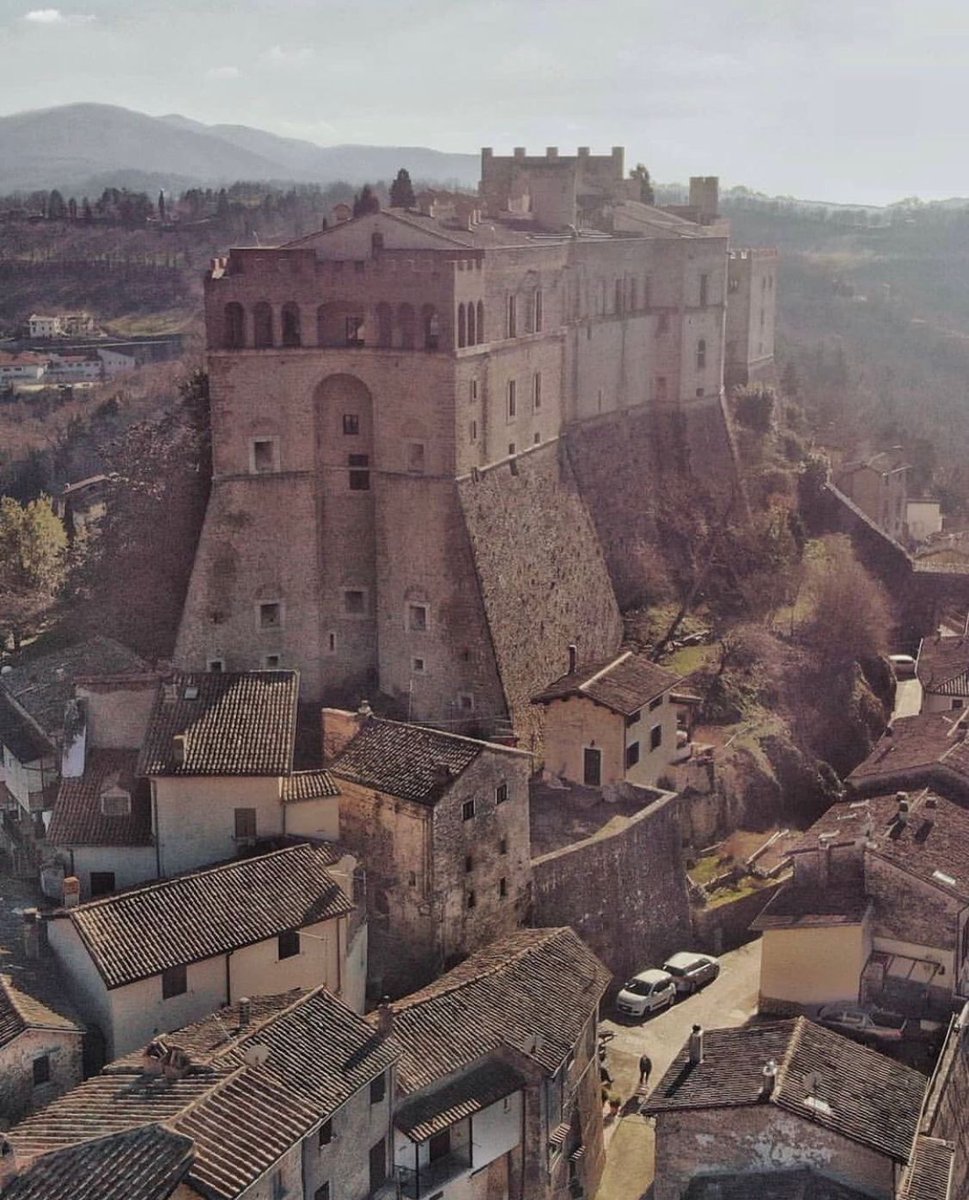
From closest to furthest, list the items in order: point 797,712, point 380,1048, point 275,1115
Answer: point 275,1115, point 380,1048, point 797,712

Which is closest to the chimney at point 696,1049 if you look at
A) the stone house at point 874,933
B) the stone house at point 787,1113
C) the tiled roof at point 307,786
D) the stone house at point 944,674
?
the stone house at point 787,1113

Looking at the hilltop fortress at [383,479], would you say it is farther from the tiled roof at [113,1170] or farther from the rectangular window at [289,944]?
the tiled roof at [113,1170]

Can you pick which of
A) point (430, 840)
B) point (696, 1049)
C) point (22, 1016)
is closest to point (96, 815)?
point (22, 1016)

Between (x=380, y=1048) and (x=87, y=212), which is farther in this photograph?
(x=87, y=212)

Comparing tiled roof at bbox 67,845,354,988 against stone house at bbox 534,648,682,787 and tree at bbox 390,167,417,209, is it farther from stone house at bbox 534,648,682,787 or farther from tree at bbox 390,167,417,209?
tree at bbox 390,167,417,209

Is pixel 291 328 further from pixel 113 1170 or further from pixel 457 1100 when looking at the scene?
pixel 113 1170

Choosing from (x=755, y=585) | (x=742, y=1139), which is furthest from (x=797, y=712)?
(x=742, y=1139)

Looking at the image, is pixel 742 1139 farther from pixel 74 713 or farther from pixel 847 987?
pixel 74 713
